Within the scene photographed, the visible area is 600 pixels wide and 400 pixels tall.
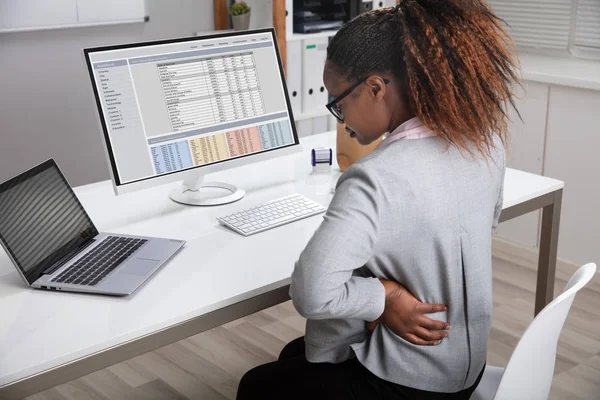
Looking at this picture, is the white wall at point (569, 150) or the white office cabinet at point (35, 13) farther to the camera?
the white wall at point (569, 150)


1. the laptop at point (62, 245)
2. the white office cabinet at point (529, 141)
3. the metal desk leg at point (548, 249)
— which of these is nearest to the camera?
the laptop at point (62, 245)

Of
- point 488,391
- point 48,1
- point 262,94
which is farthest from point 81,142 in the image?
point 488,391

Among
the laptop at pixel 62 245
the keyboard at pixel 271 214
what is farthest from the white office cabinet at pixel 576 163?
the laptop at pixel 62 245

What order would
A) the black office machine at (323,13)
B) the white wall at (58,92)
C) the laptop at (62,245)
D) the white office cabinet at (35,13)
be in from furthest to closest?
the black office machine at (323,13), the white wall at (58,92), the white office cabinet at (35,13), the laptop at (62,245)

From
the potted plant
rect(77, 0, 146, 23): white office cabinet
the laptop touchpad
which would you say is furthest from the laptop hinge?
the potted plant

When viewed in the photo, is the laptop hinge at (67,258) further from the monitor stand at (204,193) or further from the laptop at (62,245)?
the monitor stand at (204,193)

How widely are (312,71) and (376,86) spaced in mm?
2394

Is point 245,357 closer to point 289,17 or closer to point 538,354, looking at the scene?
point 538,354

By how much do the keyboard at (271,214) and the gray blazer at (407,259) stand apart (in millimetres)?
413

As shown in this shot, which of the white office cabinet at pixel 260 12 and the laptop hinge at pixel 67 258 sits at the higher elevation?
the white office cabinet at pixel 260 12

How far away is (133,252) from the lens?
5.50 ft

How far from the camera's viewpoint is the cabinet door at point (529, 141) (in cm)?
344

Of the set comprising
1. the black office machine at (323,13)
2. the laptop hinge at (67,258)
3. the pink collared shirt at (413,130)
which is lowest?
the laptop hinge at (67,258)

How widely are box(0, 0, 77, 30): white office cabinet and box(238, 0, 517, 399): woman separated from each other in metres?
2.14
